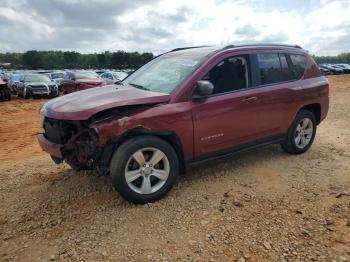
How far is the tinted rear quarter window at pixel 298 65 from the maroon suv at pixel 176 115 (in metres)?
0.02

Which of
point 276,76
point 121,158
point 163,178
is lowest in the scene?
point 163,178

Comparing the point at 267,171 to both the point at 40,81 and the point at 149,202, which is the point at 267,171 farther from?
the point at 40,81

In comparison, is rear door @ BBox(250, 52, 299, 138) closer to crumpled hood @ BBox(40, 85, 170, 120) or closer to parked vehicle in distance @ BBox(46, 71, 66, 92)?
crumpled hood @ BBox(40, 85, 170, 120)

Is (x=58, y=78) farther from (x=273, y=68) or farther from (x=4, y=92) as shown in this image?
(x=273, y=68)

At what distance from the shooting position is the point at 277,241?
11.2 ft

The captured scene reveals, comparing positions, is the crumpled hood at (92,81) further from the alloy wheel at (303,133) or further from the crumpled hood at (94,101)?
the crumpled hood at (94,101)

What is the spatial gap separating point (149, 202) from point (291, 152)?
2.93 meters

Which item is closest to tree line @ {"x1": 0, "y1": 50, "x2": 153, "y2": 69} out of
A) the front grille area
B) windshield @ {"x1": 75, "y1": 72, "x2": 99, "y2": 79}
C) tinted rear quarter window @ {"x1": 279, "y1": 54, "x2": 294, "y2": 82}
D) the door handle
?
windshield @ {"x1": 75, "y1": 72, "x2": 99, "y2": 79}

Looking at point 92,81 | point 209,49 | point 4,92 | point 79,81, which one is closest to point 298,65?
point 209,49

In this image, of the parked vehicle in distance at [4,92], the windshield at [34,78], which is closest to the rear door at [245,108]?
the parked vehicle in distance at [4,92]

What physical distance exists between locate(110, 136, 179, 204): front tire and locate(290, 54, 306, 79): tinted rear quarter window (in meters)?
2.81

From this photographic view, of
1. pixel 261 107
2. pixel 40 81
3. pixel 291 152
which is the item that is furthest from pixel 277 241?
pixel 40 81

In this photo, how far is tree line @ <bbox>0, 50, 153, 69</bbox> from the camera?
3337 inches

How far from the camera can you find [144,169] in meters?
4.12
